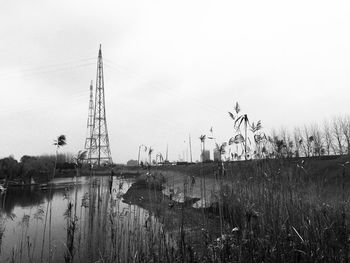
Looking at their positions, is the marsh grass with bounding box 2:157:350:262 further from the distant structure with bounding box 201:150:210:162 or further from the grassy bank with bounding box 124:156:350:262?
the distant structure with bounding box 201:150:210:162

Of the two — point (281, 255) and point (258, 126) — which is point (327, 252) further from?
point (258, 126)

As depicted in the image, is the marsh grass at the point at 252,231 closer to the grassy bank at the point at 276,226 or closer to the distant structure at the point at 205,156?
the grassy bank at the point at 276,226

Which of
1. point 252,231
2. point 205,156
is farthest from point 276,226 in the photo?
point 205,156

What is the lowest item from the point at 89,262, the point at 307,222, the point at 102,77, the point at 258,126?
the point at 89,262

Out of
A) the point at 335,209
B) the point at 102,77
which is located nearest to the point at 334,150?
the point at 102,77

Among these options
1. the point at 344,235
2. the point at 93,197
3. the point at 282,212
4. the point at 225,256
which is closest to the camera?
the point at 225,256

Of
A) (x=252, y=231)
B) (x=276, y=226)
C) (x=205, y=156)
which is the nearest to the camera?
(x=252, y=231)

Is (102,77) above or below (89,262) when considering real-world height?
above

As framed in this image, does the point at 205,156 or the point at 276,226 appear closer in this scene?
the point at 276,226

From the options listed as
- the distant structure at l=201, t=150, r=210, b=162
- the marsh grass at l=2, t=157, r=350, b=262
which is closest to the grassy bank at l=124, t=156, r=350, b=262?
the marsh grass at l=2, t=157, r=350, b=262

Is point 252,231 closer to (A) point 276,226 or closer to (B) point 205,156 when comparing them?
(A) point 276,226

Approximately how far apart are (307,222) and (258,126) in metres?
1.74

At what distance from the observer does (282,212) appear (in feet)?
17.0

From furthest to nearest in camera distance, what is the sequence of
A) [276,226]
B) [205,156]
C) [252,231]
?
[205,156] → [276,226] → [252,231]
